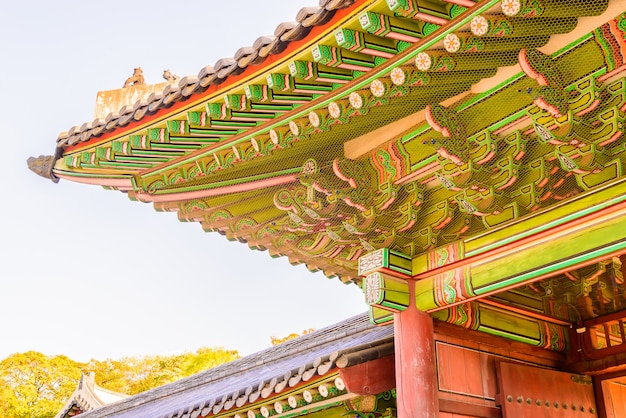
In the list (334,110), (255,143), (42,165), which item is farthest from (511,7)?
(42,165)

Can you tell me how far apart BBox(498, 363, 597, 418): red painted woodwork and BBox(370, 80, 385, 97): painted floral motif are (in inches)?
93.6

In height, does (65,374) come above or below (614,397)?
above

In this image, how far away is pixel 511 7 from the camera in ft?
9.62

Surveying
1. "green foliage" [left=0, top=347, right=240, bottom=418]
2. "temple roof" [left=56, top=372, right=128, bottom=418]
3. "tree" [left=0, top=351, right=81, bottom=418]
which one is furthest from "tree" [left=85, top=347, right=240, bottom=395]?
"temple roof" [left=56, top=372, right=128, bottom=418]

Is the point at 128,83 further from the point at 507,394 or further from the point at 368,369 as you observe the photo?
the point at 507,394

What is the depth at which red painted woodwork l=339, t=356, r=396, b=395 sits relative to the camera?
466cm

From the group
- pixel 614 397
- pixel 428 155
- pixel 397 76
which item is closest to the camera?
pixel 397 76

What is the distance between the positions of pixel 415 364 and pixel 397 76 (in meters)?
1.98

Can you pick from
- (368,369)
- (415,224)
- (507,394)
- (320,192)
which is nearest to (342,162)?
(320,192)

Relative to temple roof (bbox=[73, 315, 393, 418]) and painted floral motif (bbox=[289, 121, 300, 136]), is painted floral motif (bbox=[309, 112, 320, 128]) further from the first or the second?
temple roof (bbox=[73, 315, 393, 418])

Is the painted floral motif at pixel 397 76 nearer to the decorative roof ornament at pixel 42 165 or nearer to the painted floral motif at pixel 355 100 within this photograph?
the painted floral motif at pixel 355 100

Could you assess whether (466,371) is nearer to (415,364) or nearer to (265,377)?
(415,364)

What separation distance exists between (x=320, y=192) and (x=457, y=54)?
1.52 m

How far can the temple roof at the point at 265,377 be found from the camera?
4961mm
